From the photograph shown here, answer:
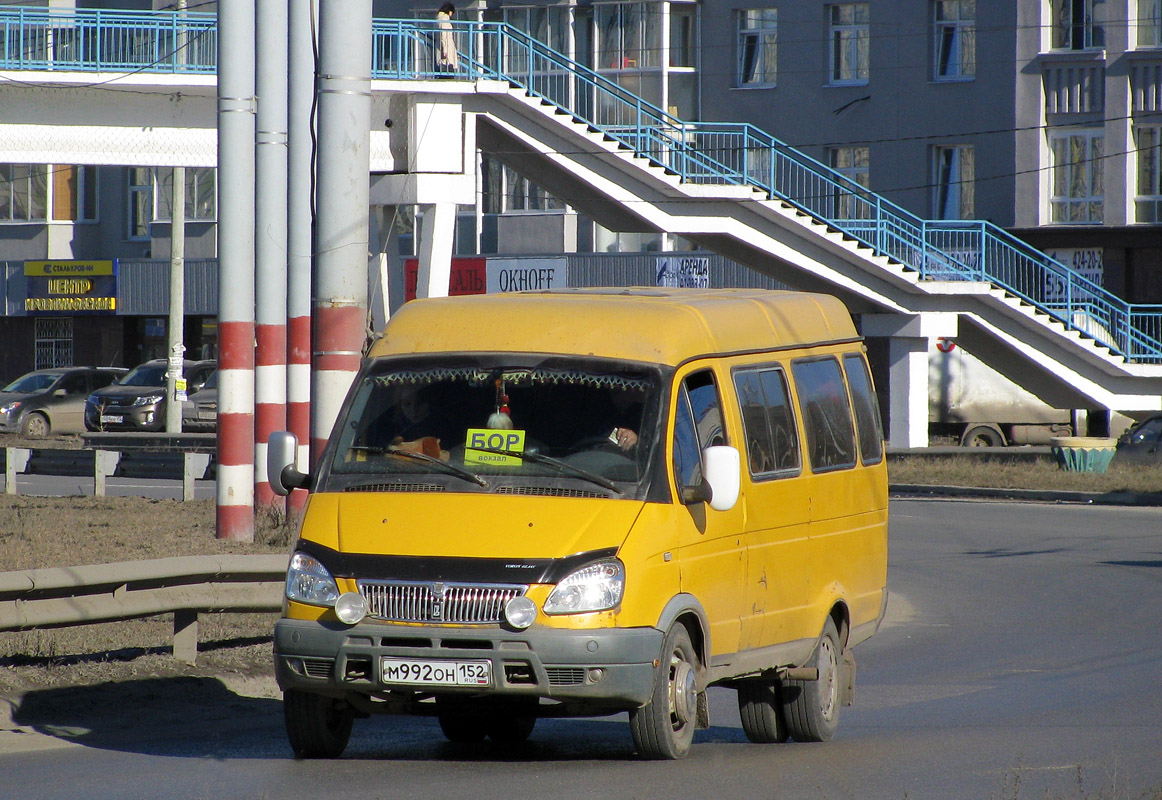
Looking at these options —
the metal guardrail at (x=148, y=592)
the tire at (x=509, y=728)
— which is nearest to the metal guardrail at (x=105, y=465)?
the metal guardrail at (x=148, y=592)

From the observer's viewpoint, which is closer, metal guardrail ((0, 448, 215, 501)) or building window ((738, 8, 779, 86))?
metal guardrail ((0, 448, 215, 501))

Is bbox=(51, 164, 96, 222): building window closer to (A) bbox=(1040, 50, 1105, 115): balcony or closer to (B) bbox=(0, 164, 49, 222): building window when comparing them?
(B) bbox=(0, 164, 49, 222): building window

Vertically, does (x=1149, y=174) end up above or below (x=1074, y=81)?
below

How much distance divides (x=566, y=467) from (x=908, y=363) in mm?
28005

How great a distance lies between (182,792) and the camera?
22.6 feet

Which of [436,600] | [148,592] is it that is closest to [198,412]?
[148,592]

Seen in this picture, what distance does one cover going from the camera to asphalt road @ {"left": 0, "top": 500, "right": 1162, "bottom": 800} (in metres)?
7.07

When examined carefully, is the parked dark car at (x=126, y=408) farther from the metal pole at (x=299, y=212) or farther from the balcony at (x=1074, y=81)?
the metal pole at (x=299, y=212)

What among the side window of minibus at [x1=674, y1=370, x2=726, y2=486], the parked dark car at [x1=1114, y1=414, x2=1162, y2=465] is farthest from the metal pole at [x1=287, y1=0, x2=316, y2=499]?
the parked dark car at [x1=1114, y1=414, x2=1162, y2=465]

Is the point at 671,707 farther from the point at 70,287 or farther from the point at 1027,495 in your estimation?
the point at 70,287

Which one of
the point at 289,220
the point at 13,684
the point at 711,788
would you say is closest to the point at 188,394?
the point at 289,220

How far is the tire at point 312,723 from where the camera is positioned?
7.70 m

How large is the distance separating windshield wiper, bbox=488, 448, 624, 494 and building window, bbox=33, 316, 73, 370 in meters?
49.1

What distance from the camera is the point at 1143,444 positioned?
30.8 meters
